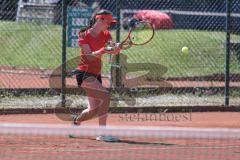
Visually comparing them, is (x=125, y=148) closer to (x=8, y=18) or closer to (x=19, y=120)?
(x=19, y=120)

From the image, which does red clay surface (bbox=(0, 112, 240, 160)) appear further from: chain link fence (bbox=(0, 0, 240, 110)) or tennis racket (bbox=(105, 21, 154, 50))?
chain link fence (bbox=(0, 0, 240, 110))

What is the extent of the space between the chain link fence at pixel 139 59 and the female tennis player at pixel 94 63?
11.2 feet

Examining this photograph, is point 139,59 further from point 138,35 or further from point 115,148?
point 115,148

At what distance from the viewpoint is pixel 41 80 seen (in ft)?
54.4

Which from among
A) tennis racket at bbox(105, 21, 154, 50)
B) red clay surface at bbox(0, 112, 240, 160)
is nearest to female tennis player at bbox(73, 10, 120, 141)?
tennis racket at bbox(105, 21, 154, 50)

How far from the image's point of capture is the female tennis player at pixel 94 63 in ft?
31.7

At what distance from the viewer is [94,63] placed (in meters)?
9.77

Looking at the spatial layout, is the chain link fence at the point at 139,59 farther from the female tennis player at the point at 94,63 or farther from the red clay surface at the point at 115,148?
the red clay surface at the point at 115,148

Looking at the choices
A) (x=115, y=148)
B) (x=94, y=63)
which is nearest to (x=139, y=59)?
(x=94, y=63)

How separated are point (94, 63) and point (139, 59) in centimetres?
831

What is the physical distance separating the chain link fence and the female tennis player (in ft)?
11.2

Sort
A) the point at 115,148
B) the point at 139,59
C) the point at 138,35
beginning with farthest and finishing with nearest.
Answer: the point at 139,59
the point at 138,35
the point at 115,148

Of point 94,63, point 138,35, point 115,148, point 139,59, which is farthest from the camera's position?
point 139,59

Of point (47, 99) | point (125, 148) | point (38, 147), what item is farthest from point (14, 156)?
point (47, 99)
